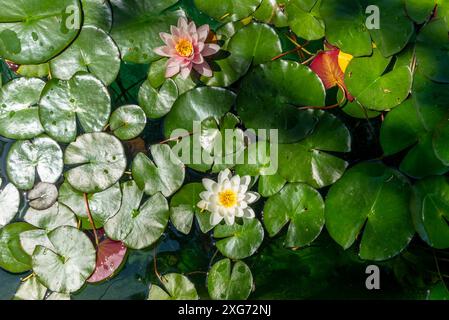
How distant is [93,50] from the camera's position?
5.32ft

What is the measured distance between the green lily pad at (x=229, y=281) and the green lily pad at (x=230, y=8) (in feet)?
3.08

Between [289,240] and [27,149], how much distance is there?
1037mm

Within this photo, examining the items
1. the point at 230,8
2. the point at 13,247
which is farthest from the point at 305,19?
the point at 13,247

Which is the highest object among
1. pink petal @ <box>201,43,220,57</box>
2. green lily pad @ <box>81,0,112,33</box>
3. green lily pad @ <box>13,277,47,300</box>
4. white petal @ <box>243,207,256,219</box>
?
green lily pad @ <box>81,0,112,33</box>

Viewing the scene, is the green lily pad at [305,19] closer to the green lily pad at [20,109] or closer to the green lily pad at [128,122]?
the green lily pad at [128,122]

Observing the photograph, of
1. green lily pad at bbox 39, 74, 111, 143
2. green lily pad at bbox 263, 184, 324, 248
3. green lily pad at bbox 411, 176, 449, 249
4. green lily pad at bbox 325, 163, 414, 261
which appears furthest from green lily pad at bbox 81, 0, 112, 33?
green lily pad at bbox 411, 176, 449, 249

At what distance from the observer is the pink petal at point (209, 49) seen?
160 cm

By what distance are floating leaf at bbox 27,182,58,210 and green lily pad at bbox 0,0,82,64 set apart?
465 mm

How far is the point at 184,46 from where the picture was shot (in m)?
1.59

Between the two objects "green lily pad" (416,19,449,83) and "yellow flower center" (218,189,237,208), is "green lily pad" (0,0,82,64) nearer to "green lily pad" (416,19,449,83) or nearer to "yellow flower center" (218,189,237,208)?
"yellow flower center" (218,189,237,208)

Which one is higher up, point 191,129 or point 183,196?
point 191,129

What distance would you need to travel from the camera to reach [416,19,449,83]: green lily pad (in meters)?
1.59
